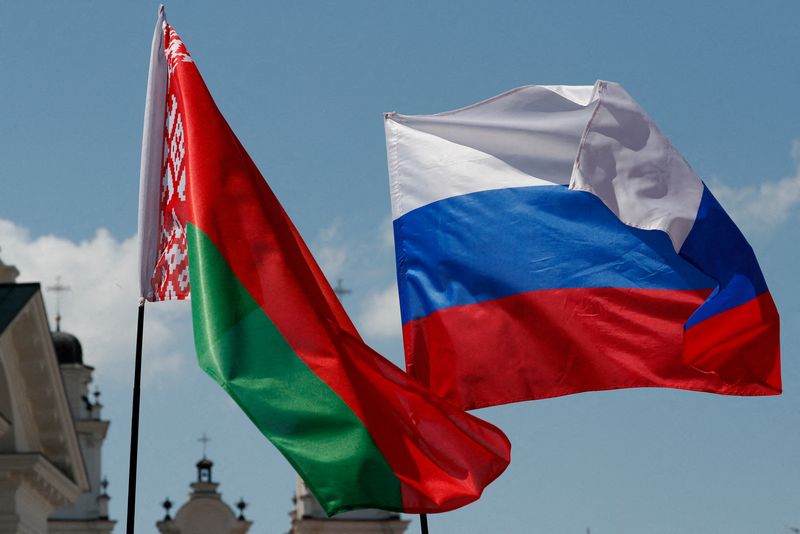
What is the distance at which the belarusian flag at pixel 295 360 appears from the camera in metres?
11.6

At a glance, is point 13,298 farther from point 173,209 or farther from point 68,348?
point 68,348

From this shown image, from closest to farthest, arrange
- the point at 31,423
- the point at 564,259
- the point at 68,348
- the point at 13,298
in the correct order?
the point at 564,259, the point at 13,298, the point at 31,423, the point at 68,348

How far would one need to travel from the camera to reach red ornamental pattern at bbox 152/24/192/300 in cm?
1286

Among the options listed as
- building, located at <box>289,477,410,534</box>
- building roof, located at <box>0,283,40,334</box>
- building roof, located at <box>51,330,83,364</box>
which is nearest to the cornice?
building roof, located at <box>0,283,40,334</box>

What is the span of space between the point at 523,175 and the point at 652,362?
1.82 m

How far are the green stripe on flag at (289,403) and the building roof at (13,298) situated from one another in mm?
22092

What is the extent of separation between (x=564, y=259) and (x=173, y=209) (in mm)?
2925

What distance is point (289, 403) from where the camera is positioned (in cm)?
1162

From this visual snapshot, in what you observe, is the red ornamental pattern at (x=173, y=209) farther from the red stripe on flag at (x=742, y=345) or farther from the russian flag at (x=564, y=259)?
the red stripe on flag at (x=742, y=345)

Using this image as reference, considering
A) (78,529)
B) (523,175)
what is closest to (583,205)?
(523,175)

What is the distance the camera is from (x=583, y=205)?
13969mm

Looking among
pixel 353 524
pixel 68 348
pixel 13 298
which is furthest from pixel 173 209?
pixel 68 348

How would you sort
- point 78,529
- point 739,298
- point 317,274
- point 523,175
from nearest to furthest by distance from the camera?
point 317,274
point 739,298
point 523,175
point 78,529

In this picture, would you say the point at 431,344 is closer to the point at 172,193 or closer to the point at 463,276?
the point at 463,276
